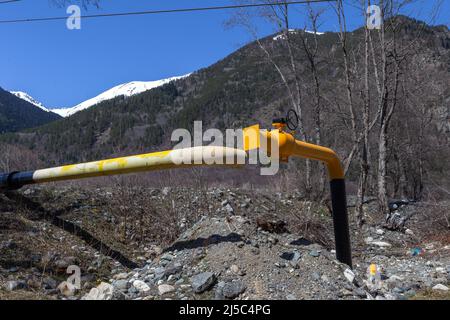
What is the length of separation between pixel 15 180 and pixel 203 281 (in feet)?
8.93

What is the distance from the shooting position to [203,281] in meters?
3.26

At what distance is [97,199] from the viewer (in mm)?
6309

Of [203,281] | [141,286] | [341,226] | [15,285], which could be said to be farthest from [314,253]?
[15,285]

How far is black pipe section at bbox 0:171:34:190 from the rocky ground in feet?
1.45

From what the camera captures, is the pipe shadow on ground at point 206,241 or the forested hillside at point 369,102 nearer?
the pipe shadow on ground at point 206,241

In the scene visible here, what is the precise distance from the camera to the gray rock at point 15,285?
3467 mm

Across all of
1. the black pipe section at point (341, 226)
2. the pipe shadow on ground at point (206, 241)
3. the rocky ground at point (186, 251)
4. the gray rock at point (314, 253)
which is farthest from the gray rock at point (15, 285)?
the black pipe section at point (341, 226)

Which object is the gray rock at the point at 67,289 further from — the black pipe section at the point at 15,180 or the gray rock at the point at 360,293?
the gray rock at the point at 360,293

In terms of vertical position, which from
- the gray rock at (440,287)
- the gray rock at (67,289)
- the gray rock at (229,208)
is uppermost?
the gray rock at (229,208)

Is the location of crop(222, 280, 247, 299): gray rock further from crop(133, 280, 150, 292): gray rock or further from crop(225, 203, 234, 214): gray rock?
crop(225, 203, 234, 214): gray rock

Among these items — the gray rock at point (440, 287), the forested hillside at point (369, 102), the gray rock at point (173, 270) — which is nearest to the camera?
the gray rock at point (173, 270)

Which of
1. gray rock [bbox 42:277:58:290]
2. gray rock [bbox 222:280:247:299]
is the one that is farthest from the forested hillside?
gray rock [bbox 222:280:247:299]

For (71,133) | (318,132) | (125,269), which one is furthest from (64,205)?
(71,133)

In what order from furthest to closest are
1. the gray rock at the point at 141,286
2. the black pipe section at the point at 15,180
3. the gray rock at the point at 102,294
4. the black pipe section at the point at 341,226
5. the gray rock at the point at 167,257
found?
the black pipe section at the point at 15,180
the black pipe section at the point at 341,226
the gray rock at the point at 167,257
the gray rock at the point at 141,286
the gray rock at the point at 102,294
